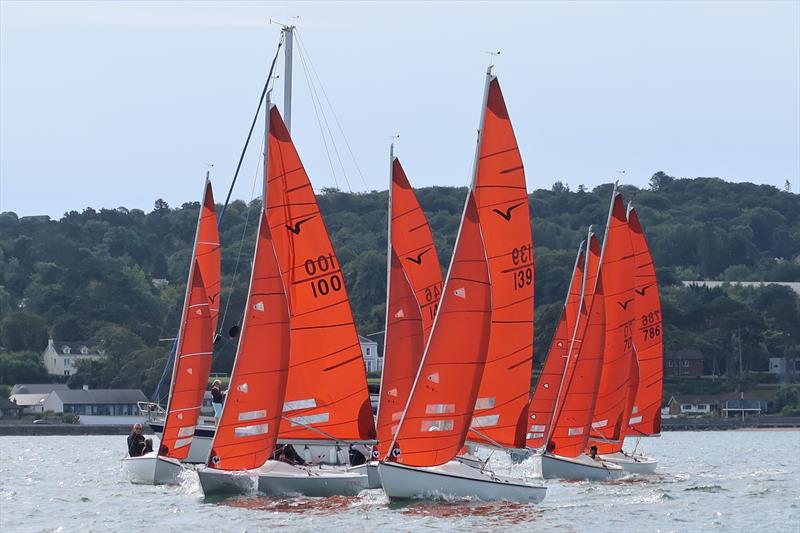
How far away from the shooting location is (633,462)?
4372 cm

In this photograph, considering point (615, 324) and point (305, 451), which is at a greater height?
point (615, 324)

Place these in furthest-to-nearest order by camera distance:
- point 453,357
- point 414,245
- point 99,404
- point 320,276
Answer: point 99,404
point 414,245
point 320,276
point 453,357

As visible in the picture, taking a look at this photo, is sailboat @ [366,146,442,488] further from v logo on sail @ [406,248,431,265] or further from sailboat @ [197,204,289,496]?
sailboat @ [197,204,289,496]

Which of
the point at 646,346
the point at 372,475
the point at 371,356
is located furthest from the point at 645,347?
the point at 371,356

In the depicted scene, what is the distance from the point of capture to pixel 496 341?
107 feet

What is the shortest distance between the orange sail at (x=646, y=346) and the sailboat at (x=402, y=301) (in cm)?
994

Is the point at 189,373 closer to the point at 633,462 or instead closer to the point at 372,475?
the point at 372,475

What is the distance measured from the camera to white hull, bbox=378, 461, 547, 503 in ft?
98.3

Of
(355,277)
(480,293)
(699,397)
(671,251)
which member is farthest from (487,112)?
(671,251)

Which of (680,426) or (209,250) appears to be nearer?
(209,250)

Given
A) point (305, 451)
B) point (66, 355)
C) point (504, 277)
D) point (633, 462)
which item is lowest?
point (633, 462)

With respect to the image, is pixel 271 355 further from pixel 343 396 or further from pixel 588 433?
pixel 588 433

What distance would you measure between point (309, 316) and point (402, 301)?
8.13 ft

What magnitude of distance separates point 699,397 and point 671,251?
68489mm
